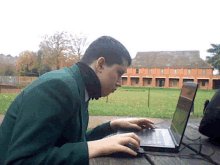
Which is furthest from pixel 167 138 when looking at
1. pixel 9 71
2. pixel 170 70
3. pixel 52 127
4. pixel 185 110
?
pixel 170 70

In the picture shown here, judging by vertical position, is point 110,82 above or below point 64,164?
above

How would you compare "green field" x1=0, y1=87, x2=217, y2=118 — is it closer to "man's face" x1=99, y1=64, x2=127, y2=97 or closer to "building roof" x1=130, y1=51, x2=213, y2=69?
"man's face" x1=99, y1=64, x2=127, y2=97

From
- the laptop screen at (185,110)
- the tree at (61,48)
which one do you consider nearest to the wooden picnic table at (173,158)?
the laptop screen at (185,110)

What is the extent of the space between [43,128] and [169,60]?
2050 inches

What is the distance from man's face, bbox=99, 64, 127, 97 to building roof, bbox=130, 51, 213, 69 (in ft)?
163

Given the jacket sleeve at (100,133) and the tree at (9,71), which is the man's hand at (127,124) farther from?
the tree at (9,71)

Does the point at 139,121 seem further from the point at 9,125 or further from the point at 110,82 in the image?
the point at 9,125

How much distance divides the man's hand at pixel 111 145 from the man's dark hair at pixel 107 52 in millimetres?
560

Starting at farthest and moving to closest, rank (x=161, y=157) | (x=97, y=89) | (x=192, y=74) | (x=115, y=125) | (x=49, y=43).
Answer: (x=192, y=74) → (x=49, y=43) → (x=115, y=125) → (x=97, y=89) → (x=161, y=157)

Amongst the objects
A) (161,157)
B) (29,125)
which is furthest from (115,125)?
(29,125)

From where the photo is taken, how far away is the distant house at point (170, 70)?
46344 mm

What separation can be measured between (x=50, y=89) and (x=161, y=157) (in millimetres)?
753

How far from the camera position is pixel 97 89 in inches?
52.1

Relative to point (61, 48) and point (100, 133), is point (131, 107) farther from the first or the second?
point (61, 48)
